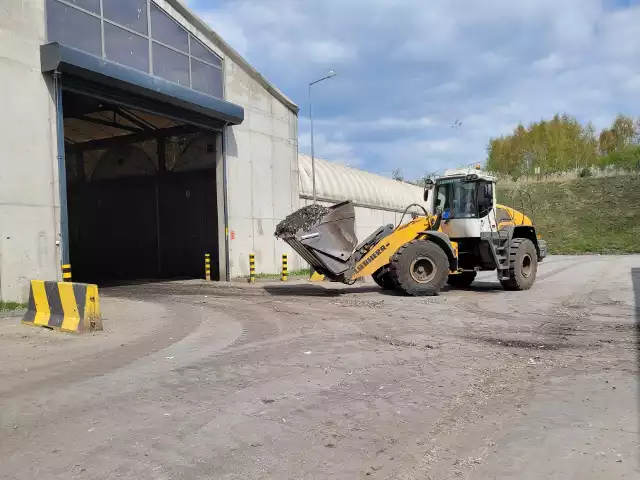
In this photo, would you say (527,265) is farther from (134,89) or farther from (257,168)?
(134,89)

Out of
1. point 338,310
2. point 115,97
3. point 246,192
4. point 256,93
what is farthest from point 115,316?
point 256,93

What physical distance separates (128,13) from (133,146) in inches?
357

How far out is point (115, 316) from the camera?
444 inches

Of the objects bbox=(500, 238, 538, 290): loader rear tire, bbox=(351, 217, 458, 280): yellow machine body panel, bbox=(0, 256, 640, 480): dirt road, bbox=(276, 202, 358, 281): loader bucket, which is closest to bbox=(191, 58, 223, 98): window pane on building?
bbox=(276, 202, 358, 281): loader bucket

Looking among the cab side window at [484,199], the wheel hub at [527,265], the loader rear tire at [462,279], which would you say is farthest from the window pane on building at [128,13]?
the wheel hub at [527,265]

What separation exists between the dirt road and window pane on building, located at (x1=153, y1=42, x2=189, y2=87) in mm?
9839

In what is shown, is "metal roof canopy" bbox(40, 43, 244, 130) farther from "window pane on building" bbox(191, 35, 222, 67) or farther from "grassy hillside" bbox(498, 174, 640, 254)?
"grassy hillside" bbox(498, 174, 640, 254)

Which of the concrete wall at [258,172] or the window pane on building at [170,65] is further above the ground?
the window pane on building at [170,65]

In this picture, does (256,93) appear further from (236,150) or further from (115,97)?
(115,97)

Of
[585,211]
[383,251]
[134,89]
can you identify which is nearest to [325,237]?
[383,251]

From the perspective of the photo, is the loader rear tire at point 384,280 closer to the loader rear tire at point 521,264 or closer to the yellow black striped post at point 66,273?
the loader rear tire at point 521,264

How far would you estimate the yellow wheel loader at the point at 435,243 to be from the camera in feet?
42.0

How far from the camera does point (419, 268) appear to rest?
13.2m

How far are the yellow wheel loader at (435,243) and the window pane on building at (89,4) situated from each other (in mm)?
8265
